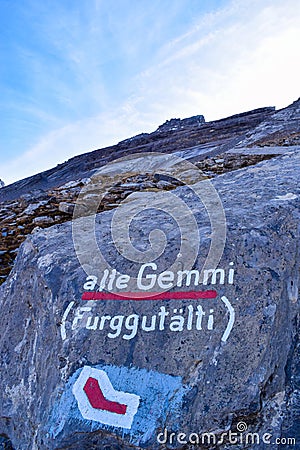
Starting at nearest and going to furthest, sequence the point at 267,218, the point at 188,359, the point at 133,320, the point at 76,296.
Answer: the point at 188,359
the point at 133,320
the point at 76,296
the point at 267,218

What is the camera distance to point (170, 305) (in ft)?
15.1

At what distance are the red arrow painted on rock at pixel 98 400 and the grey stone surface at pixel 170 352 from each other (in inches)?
6.1

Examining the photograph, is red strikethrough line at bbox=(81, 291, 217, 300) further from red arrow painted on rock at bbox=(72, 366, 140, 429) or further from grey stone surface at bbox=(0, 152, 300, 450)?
red arrow painted on rock at bbox=(72, 366, 140, 429)

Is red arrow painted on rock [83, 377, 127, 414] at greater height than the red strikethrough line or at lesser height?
lesser

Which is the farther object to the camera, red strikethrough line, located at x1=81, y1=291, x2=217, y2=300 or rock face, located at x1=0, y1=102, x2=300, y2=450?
red strikethrough line, located at x1=81, y1=291, x2=217, y2=300

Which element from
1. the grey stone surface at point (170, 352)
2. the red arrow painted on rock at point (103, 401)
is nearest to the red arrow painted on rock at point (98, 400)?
the red arrow painted on rock at point (103, 401)

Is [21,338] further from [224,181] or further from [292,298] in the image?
[224,181]

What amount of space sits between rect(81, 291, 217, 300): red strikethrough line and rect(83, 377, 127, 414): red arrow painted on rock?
993 mm

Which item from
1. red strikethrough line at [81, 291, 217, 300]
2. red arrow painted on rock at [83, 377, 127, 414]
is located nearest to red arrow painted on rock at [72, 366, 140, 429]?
A: red arrow painted on rock at [83, 377, 127, 414]

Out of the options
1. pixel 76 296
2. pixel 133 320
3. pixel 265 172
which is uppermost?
pixel 265 172

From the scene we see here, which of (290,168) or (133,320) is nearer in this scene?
(133,320)

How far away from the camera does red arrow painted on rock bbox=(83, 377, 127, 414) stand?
162 inches

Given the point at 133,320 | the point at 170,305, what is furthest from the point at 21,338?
the point at 170,305

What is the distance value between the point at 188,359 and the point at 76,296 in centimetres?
157
